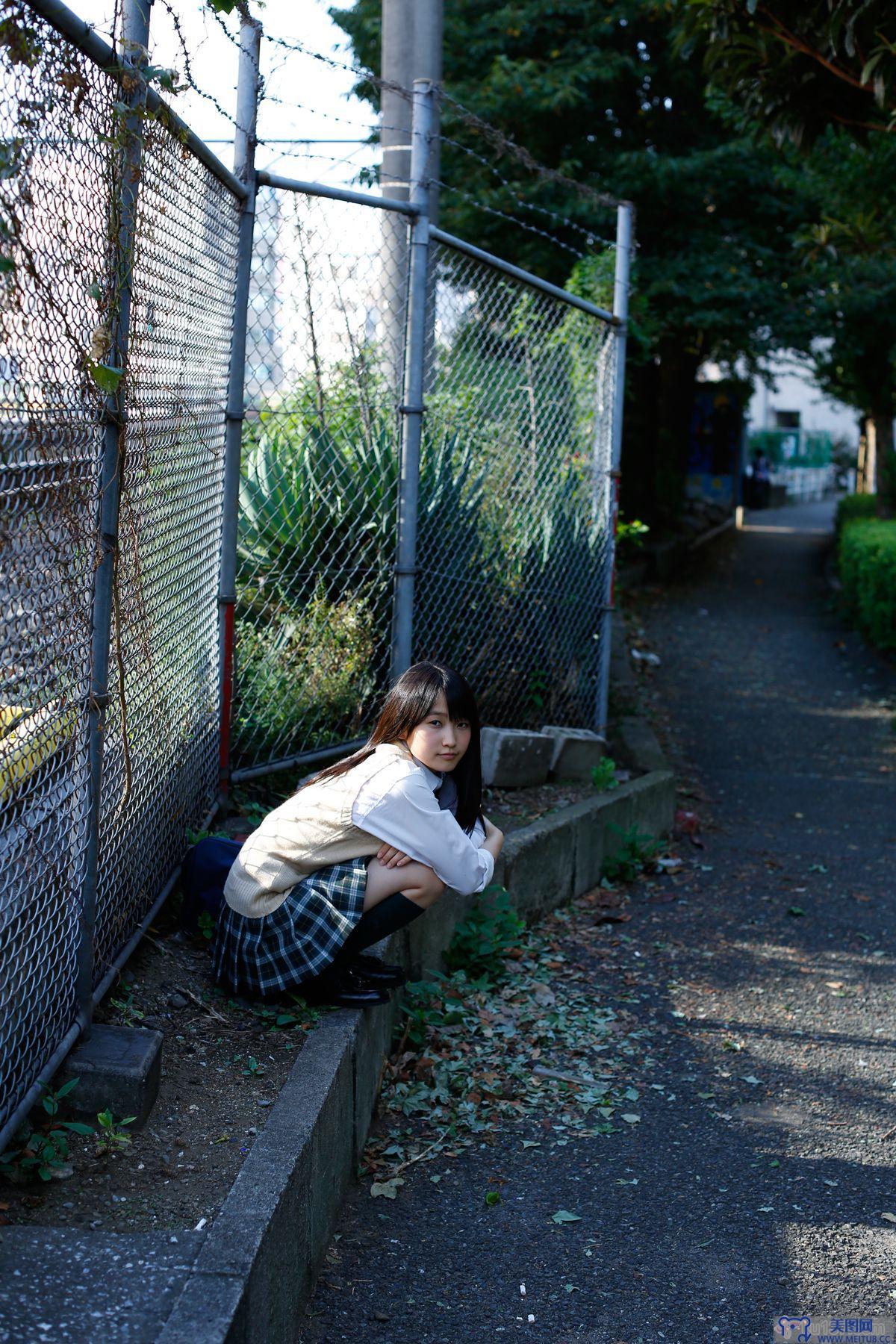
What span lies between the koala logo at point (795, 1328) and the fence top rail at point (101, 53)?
3034 millimetres

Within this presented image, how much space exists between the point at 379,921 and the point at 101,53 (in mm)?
2235

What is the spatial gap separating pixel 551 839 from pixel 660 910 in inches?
26.2

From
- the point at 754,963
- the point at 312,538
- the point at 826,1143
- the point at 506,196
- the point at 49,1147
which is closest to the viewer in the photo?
the point at 49,1147

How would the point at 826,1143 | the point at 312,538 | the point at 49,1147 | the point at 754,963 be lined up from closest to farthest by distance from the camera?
the point at 49,1147, the point at 826,1143, the point at 754,963, the point at 312,538

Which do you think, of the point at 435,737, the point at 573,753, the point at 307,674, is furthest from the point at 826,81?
the point at 435,737

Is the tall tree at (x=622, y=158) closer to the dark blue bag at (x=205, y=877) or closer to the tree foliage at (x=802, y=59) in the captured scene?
the tree foliage at (x=802, y=59)

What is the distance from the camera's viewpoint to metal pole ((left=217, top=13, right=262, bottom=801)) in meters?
4.52

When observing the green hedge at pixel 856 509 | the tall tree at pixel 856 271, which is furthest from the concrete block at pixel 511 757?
the green hedge at pixel 856 509

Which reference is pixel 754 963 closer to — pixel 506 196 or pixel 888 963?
pixel 888 963

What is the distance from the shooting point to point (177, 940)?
3.95 meters

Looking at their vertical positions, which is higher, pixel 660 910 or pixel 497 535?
pixel 497 535

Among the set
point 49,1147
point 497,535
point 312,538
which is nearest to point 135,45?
point 49,1147

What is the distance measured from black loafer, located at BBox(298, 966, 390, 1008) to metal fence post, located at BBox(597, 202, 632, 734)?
153 inches

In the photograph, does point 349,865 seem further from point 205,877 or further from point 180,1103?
point 180,1103
